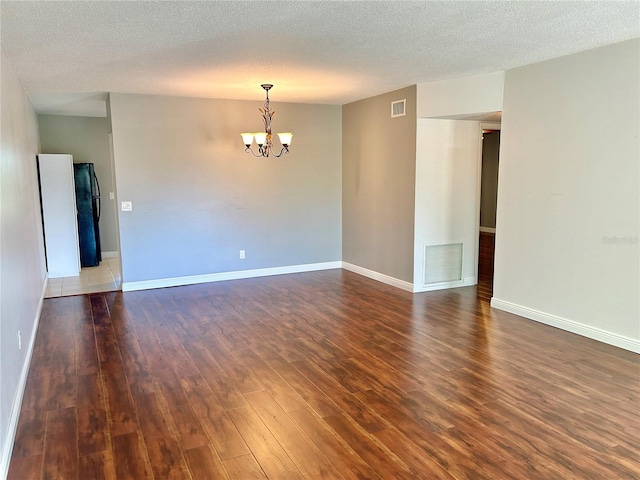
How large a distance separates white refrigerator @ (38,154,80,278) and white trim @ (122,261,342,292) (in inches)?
65.2

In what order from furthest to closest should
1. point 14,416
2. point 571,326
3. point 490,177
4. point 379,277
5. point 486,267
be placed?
1. point 490,177
2. point 486,267
3. point 379,277
4. point 571,326
5. point 14,416

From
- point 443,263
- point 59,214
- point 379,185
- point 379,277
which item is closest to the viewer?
point 443,263

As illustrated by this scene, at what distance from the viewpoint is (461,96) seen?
15.9 ft

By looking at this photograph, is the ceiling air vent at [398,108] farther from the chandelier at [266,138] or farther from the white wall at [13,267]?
the white wall at [13,267]

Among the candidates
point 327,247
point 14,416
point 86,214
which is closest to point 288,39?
point 14,416

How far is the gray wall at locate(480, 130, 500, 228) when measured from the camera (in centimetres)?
977

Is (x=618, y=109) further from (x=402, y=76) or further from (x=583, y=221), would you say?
(x=402, y=76)

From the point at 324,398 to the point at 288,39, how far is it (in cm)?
244

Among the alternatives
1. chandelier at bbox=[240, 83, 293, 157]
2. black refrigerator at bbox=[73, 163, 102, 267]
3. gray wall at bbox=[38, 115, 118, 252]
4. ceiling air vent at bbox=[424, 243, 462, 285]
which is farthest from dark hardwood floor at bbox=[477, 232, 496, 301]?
gray wall at bbox=[38, 115, 118, 252]

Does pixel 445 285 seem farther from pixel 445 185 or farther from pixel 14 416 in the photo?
pixel 14 416

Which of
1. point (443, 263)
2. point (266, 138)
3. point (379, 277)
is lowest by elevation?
point (379, 277)

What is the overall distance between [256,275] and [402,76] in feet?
10.9

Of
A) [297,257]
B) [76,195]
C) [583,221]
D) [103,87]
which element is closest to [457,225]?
[583,221]

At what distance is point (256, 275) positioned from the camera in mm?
6500
